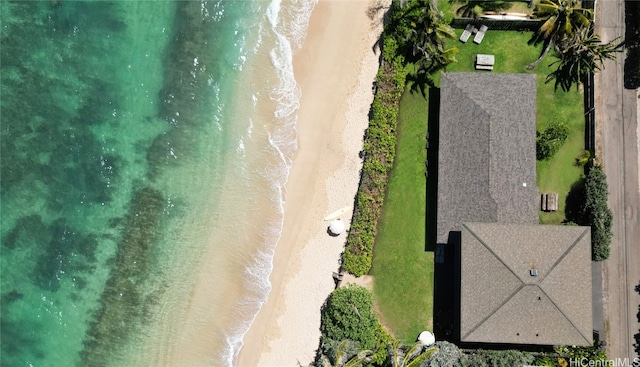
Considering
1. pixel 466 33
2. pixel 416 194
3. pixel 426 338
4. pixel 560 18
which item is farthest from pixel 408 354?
pixel 560 18

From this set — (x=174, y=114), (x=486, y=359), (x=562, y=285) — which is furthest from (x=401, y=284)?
(x=174, y=114)

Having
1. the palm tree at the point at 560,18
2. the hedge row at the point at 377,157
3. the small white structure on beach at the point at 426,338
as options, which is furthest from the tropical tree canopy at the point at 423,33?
the small white structure on beach at the point at 426,338

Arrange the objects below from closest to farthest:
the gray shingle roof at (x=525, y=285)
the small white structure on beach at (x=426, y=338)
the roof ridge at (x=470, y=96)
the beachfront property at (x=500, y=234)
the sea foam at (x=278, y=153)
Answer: the gray shingle roof at (x=525, y=285), the beachfront property at (x=500, y=234), the roof ridge at (x=470, y=96), the small white structure on beach at (x=426, y=338), the sea foam at (x=278, y=153)

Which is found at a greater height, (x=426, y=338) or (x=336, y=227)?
(x=336, y=227)

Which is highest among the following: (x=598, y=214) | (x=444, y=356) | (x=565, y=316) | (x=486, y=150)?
(x=486, y=150)

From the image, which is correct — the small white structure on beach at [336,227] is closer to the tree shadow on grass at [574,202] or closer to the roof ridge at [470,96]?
the roof ridge at [470,96]

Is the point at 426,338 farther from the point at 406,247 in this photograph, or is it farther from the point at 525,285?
the point at 525,285

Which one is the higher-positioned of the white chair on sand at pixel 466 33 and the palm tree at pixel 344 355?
the white chair on sand at pixel 466 33

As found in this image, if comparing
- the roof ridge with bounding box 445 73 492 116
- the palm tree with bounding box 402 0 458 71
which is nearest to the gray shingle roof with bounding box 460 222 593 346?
the roof ridge with bounding box 445 73 492 116
